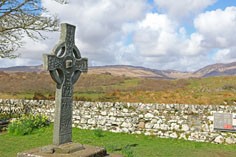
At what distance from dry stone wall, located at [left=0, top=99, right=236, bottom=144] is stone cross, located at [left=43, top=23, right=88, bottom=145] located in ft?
18.3

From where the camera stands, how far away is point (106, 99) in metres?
13.4

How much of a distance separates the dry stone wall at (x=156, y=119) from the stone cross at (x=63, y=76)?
557 centimetres

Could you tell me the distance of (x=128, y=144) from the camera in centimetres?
871

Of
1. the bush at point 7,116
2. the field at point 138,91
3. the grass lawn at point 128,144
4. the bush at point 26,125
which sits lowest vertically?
the grass lawn at point 128,144

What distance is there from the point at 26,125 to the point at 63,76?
6348 millimetres

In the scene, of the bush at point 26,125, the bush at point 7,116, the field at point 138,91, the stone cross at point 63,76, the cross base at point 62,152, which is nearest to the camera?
the cross base at point 62,152

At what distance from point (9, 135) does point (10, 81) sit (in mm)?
12235

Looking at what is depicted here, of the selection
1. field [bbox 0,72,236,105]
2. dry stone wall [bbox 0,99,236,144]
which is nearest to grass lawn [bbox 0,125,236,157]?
dry stone wall [bbox 0,99,236,144]

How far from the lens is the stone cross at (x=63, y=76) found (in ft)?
17.2

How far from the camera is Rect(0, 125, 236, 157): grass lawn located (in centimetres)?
747

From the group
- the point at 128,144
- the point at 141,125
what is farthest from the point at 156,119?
the point at 128,144

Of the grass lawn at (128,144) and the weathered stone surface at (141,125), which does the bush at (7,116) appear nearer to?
the grass lawn at (128,144)

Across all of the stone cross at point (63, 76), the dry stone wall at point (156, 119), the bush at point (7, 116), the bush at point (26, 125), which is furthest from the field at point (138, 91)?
the stone cross at point (63, 76)

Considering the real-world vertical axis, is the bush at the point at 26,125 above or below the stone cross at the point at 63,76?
below
